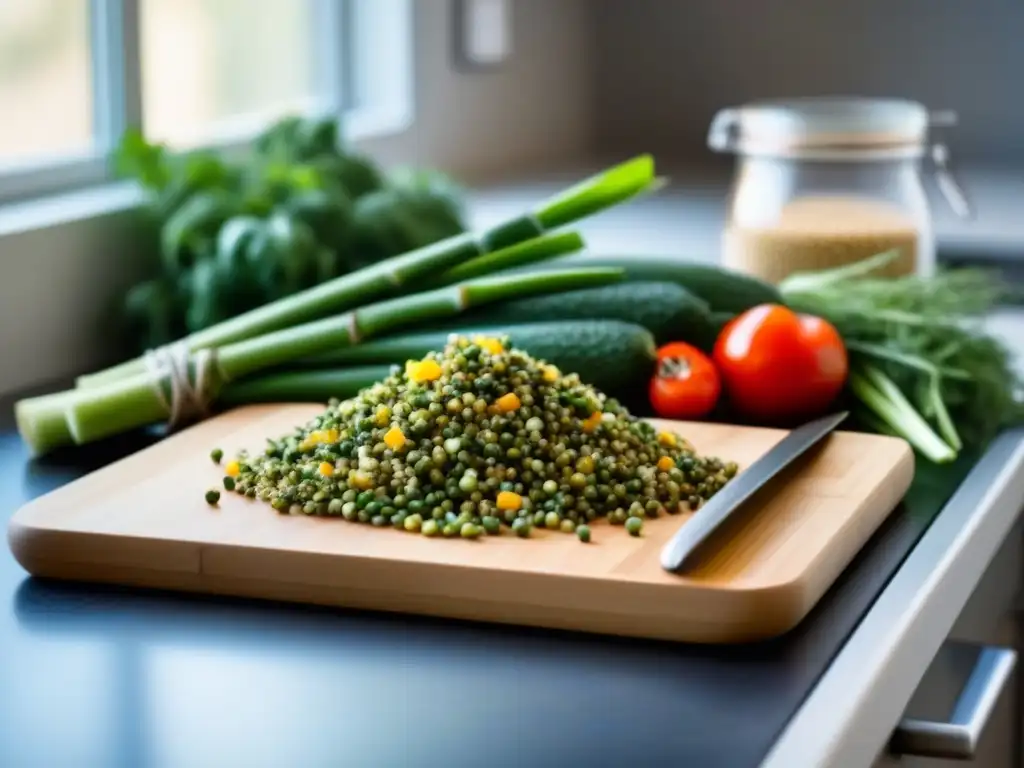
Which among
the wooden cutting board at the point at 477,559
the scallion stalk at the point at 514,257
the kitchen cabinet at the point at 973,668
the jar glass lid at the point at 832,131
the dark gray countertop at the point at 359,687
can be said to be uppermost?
the jar glass lid at the point at 832,131

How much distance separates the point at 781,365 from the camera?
4.37 ft

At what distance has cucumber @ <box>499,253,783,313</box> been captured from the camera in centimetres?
149

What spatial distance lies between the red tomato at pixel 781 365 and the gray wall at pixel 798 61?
1437 mm

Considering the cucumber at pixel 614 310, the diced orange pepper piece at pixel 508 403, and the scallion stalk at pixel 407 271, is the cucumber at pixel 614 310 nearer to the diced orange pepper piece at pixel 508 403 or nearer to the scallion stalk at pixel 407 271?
the scallion stalk at pixel 407 271

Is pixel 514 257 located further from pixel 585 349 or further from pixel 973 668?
pixel 973 668

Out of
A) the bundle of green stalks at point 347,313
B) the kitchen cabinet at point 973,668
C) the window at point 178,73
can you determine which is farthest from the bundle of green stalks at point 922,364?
the window at point 178,73

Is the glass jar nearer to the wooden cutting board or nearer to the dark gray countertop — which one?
the wooden cutting board

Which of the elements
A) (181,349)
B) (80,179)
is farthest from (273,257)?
(80,179)

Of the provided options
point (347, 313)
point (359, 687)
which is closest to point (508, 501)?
point (359, 687)

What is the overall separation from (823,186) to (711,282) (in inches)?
13.0

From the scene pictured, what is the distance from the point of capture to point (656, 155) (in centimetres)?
286

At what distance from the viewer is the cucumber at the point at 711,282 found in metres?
1.49

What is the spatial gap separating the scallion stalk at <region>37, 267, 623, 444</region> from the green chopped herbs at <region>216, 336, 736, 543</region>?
23cm

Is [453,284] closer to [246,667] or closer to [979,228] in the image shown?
[246,667]
